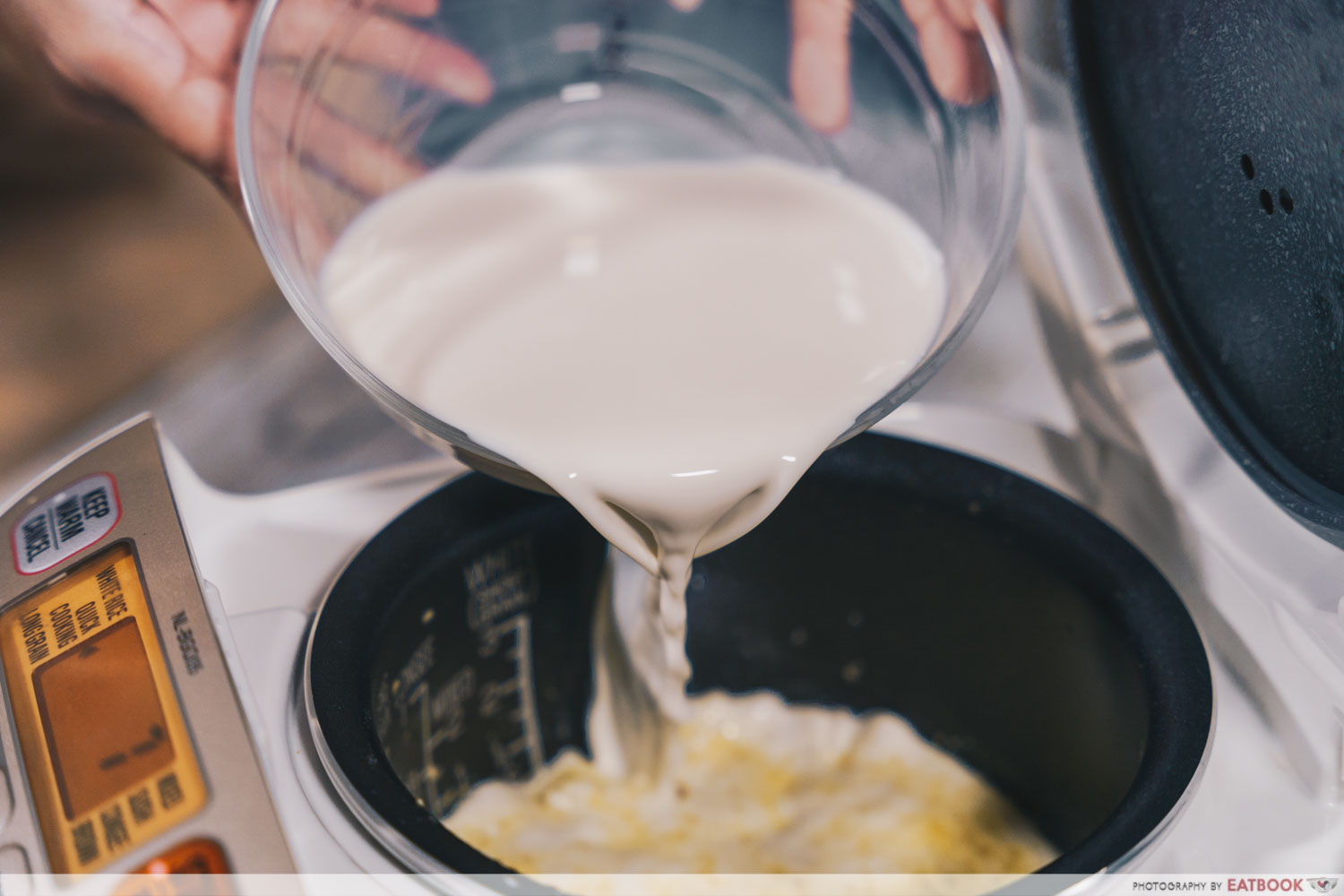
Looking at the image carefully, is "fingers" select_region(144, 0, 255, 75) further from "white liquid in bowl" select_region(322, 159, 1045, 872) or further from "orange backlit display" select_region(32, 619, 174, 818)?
"orange backlit display" select_region(32, 619, 174, 818)

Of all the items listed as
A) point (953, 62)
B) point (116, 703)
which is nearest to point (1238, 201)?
point (953, 62)

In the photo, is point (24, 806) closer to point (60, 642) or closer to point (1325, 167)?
point (60, 642)

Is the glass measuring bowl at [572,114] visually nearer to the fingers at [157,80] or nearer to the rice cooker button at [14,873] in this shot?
the fingers at [157,80]

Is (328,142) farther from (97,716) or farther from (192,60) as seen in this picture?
(97,716)

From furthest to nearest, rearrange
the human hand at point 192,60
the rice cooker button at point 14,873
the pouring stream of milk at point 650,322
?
the human hand at point 192,60 < the pouring stream of milk at point 650,322 < the rice cooker button at point 14,873

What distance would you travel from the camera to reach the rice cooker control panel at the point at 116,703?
47cm

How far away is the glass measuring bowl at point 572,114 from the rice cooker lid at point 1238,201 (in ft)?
0.35

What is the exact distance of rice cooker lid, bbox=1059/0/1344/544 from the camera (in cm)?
54

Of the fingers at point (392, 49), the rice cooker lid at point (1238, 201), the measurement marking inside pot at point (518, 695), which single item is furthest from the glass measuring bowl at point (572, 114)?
the measurement marking inside pot at point (518, 695)

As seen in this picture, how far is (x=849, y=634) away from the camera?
2.69ft

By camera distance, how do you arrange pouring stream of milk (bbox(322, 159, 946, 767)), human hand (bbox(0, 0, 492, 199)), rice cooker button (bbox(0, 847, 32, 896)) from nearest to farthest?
rice cooker button (bbox(0, 847, 32, 896)) < pouring stream of milk (bbox(322, 159, 946, 767)) < human hand (bbox(0, 0, 492, 199))

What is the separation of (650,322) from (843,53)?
0.73ft

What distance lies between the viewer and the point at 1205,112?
0.62 metres

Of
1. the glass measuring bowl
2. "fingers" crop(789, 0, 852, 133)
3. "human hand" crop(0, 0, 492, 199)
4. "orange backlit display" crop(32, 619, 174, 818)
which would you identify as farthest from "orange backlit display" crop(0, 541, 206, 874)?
"fingers" crop(789, 0, 852, 133)
